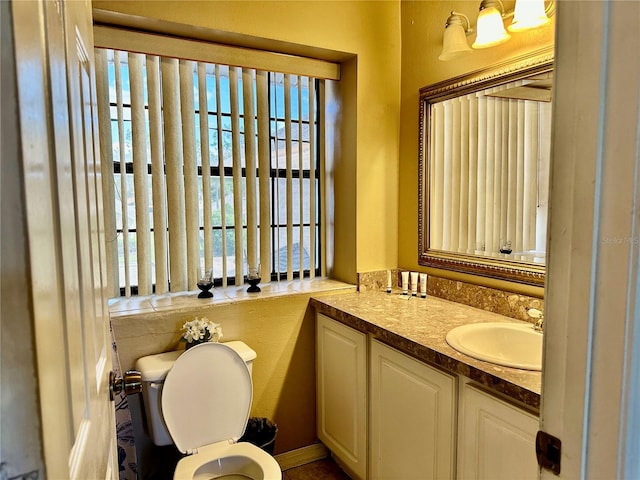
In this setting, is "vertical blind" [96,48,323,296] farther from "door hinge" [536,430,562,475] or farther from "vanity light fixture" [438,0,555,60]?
"door hinge" [536,430,562,475]

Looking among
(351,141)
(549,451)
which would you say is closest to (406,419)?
(549,451)

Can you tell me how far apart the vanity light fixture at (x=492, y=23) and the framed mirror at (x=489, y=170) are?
13 centimetres

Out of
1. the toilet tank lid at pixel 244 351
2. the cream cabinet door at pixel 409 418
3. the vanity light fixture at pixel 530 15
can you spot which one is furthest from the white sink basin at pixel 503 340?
the vanity light fixture at pixel 530 15

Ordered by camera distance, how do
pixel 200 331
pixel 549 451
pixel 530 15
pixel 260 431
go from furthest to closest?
pixel 260 431 < pixel 200 331 < pixel 530 15 < pixel 549 451

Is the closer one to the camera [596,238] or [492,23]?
[596,238]

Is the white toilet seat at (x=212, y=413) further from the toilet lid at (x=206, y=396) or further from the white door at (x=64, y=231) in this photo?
the white door at (x=64, y=231)

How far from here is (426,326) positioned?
5.68ft

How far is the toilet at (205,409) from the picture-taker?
172 centimetres

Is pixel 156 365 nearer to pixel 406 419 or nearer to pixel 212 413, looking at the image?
pixel 212 413

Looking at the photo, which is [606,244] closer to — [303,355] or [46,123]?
[46,123]

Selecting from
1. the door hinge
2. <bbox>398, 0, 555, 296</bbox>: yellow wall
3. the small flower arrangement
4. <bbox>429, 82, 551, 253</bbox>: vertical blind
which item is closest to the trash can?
the small flower arrangement

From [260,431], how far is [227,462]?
1.38 feet

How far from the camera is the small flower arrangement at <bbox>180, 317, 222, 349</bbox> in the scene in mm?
1893

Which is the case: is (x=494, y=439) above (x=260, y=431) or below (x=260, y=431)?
above
